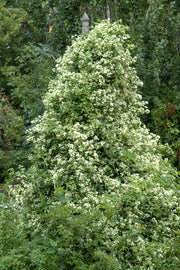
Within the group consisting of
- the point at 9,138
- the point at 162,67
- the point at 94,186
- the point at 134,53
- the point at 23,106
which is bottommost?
the point at 9,138

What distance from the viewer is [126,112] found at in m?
5.46

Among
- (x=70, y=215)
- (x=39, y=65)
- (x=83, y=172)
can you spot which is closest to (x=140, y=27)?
(x=39, y=65)

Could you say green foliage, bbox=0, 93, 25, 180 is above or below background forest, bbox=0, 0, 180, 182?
below

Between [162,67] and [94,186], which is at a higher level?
[162,67]

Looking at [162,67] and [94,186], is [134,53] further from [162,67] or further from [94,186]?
[94,186]

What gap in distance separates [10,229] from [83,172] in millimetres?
1256

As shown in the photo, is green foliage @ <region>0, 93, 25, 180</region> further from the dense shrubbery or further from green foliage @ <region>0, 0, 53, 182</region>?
the dense shrubbery

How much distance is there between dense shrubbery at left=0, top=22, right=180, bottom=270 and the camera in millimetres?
3186

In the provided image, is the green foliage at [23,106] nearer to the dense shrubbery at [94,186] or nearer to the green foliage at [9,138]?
the green foliage at [9,138]

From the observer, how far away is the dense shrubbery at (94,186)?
319 cm

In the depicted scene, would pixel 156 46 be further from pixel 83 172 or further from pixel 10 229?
pixel 10 229

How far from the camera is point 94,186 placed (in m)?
4.29

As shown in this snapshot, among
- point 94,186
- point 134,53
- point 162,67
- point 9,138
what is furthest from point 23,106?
point 94,186

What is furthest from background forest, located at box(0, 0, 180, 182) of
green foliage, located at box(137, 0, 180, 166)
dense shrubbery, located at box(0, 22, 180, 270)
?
dense shrubbery, located at box(0, 22, 180, 270)
